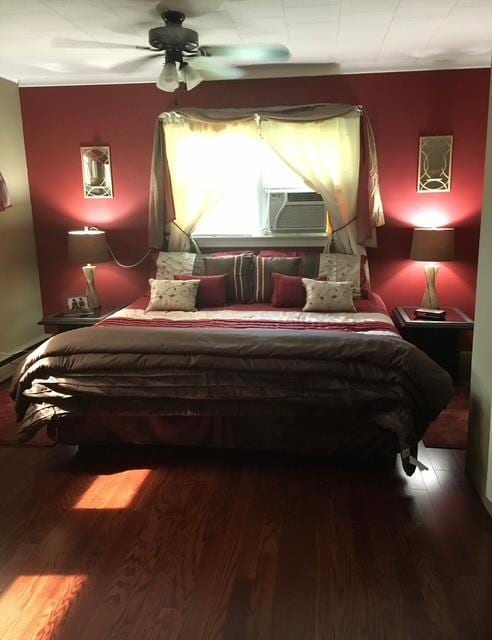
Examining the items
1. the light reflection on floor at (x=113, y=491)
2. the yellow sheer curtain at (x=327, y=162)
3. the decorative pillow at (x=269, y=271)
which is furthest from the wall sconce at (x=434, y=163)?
the light reflection on floor at (x=113, y=491)

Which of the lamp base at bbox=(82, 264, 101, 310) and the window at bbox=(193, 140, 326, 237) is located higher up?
the window at bbox=(193, 140, 326, 237)

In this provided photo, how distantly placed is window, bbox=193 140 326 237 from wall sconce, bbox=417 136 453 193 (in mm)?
846

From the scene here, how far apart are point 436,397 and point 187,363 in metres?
1.21

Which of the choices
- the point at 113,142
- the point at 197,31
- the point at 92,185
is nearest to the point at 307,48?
the point at 197,31

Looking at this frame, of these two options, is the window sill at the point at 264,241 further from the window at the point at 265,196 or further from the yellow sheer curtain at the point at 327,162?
the yellow sheer curtain at the point at 327,162

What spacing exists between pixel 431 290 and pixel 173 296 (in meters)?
2.01

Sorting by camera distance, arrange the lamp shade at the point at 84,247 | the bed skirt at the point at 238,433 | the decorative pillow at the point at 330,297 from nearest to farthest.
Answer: the bed skirt at the point at 238,433, the decorative pillow at the point at 330,297, the lamp shade at the point at 84,247

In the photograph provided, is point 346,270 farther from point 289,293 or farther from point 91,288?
point 91,288

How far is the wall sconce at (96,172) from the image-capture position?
181 inches

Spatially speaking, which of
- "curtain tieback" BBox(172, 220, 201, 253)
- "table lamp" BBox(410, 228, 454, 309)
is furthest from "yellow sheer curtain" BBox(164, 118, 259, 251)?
"table lamp" BBox(410, 228, 454, 309)

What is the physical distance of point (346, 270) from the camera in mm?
4172

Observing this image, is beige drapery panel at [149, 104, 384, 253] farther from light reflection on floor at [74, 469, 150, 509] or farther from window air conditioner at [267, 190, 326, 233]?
light reflection on floor at [74, 469, 150, 509]

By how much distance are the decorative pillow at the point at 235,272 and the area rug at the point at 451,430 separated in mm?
1699

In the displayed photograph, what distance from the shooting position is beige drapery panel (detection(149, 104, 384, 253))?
13.8 ft
